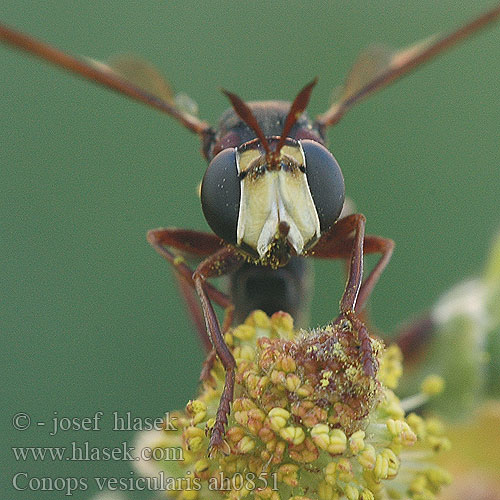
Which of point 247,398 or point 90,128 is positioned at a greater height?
point 90,128

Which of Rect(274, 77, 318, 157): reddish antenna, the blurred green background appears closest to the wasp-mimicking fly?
Rect(274, 77, 318, 157): reddish antenna

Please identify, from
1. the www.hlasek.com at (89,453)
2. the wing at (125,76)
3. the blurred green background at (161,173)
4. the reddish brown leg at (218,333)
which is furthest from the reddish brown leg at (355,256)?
the blurred green background at (161,173)

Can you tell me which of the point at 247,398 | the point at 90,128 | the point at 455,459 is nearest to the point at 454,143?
the point at 90,128

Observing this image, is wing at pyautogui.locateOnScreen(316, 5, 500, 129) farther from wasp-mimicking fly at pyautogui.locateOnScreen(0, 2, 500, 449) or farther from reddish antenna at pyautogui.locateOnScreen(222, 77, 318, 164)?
reddish antenna at pyautogui.locateOnScreen(222, 77, 318, 164)

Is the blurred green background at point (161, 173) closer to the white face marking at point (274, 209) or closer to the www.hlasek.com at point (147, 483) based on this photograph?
the www.hlasek.com at point (147, 483)

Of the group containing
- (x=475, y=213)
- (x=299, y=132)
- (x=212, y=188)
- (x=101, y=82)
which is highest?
(x=475, y=213)

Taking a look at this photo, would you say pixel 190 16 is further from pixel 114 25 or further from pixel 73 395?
pixel 73 395

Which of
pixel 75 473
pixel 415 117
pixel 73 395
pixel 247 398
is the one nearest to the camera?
pixel 247 398
